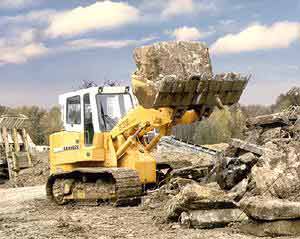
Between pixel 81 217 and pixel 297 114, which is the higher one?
pixel 297 114

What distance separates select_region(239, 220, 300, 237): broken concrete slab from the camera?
7.82 meters

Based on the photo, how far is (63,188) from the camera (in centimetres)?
1298

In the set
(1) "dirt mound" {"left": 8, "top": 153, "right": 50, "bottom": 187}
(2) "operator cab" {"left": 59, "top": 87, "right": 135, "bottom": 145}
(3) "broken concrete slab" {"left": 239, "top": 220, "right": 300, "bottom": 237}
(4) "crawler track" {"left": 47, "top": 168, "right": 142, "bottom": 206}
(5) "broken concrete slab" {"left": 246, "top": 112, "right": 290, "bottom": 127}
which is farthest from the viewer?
(1) "dirt mound" {"left": 8, "top": 153, "right": 50, "bottom": 187}

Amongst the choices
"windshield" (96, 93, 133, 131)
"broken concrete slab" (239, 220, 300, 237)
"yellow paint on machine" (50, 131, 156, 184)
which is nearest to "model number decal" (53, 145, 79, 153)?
"yellow paint on machine" (50, 131, 156, 184)

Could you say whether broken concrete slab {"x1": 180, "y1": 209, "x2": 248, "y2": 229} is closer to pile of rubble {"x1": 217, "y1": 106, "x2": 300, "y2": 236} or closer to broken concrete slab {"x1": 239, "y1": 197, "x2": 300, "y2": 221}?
pile of rubble {"x1": 217, "y1": 106, "x2": 300, "y2": 236}

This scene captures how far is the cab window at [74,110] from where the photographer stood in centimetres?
1336

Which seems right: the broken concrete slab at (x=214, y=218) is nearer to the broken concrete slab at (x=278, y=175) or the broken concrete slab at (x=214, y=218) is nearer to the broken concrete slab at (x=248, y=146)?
the broken concrete slab at (x=278, y=175)

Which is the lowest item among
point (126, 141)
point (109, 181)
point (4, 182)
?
point (4, 182)

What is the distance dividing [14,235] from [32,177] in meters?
16.6

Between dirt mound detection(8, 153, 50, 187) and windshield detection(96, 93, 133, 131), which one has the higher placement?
windshield detection(96, 93, 133, 131)

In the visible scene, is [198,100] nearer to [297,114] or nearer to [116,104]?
[297,114]

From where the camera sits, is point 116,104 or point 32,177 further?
point 32,177

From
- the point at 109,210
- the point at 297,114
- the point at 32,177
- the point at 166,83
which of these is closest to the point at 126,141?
the point at 109,210

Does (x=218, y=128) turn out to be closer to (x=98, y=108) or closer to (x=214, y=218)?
(x=98, y=108)
